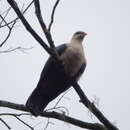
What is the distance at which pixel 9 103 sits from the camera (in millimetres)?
3486

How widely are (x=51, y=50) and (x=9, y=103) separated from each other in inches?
29.3

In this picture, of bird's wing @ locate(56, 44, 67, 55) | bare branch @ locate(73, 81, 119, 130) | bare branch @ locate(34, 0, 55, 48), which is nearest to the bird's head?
bird's wing @ locate(56, 44, 67, 55)

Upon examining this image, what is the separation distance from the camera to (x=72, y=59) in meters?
5.46

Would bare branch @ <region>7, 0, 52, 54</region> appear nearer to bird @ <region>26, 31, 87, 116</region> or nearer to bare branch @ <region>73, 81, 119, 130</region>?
bare branch @ <region>73, 81, 119, 130</region>

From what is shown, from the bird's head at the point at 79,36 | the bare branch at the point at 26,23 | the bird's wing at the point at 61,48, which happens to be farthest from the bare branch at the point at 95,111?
the bird's head at the point at 79,36

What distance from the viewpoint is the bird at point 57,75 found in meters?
5.05

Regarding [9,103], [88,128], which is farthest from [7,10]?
[88,128]

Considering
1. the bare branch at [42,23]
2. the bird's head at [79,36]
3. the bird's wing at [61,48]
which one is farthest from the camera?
the bird's head at [79,36]

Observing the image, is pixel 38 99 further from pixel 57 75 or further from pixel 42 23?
pixel 42 23

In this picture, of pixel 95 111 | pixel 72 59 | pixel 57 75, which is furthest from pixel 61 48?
pixel 95 111

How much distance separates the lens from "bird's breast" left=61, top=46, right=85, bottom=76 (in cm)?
538

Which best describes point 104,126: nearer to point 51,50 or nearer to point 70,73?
point 51,50

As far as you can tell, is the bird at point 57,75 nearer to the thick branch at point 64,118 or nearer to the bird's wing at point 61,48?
the bird's wing at point 61,48

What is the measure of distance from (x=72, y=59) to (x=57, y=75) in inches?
20.5
